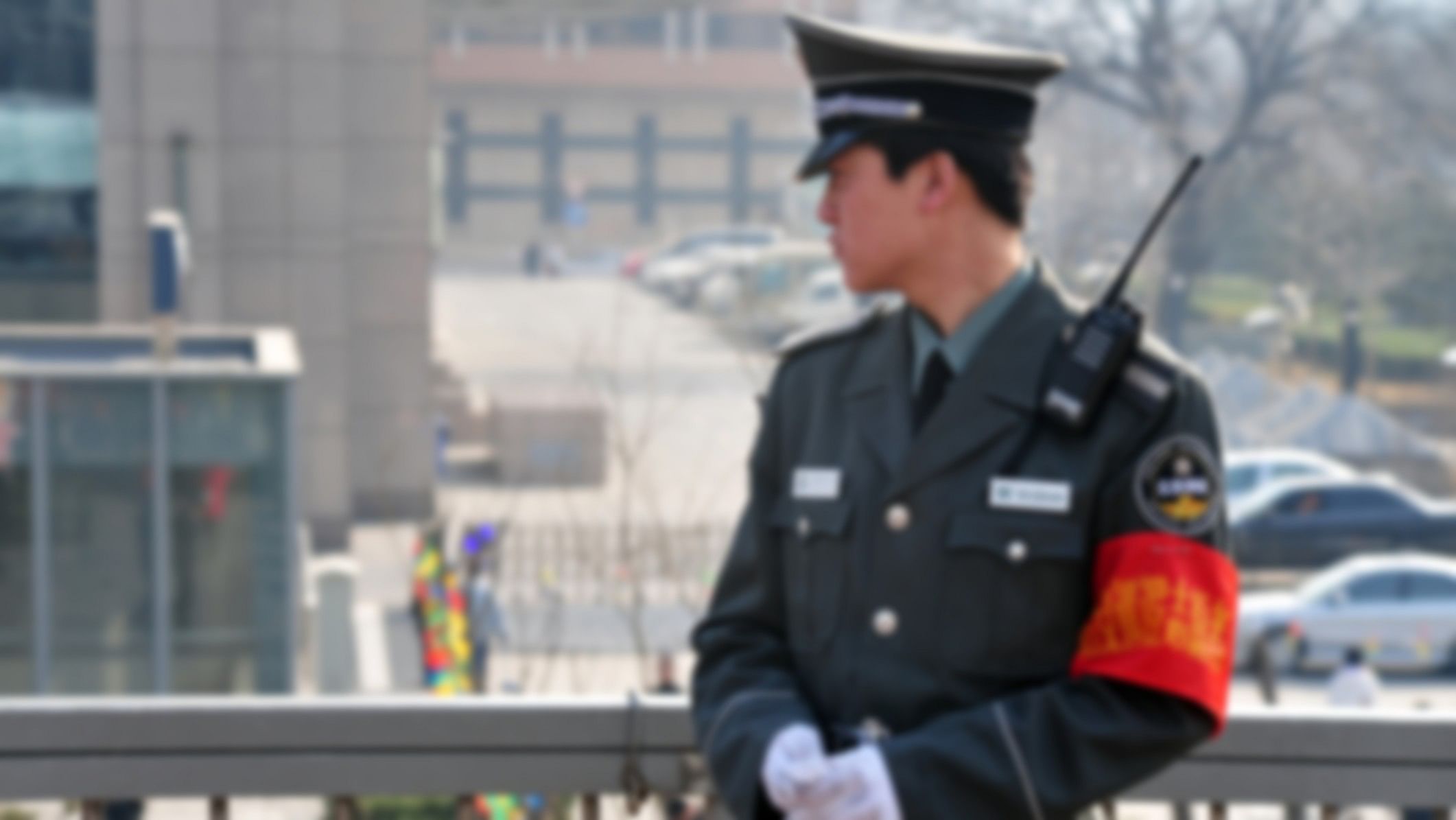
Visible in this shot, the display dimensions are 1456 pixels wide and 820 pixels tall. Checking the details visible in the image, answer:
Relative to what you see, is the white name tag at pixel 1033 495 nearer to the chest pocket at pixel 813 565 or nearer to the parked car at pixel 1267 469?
the chest pocket at pixel 813 565

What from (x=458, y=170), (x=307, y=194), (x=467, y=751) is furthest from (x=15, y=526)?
(x=458, y=170)

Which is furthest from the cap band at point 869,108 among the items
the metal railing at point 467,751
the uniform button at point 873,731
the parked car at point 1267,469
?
the parked car at point 1267,469

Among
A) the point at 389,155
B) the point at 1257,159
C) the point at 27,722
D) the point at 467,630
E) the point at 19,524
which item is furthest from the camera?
the point at 1257,159

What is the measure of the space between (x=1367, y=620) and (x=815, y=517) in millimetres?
20712

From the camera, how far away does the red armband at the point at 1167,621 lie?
2.45m

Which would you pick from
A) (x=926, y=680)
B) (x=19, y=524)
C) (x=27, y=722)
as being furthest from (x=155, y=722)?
(x=19, y=524)

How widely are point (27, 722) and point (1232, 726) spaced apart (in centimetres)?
189

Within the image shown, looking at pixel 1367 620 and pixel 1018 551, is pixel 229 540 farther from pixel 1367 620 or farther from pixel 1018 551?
pixel 1367 620

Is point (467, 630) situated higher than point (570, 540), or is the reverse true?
point (467, 630)

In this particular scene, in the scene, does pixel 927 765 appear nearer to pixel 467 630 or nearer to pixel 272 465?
pixel 272 465

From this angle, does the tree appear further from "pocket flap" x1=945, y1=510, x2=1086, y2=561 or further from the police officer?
"pocket flap" x1=945, y1=510, x2=1086, y2=561

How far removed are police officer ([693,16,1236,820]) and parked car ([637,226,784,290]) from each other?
5628 cm

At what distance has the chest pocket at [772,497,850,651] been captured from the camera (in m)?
2.73

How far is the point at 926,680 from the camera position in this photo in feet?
8.61
